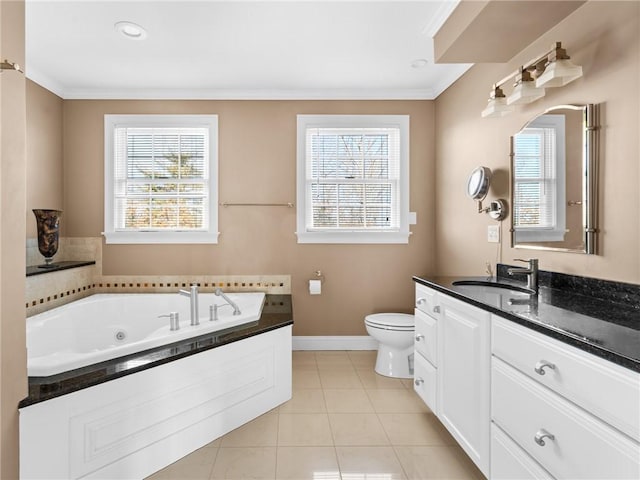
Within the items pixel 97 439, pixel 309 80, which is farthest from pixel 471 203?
pixel 97 439

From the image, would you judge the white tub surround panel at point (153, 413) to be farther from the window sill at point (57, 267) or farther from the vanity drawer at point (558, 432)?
the window sill at point (57, 267)

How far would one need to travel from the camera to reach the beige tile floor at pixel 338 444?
1807 mm

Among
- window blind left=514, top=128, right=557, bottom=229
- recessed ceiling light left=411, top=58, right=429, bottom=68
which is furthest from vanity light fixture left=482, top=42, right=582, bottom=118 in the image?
recessed ceiling light left=411, top=58, right=429, bottom=68

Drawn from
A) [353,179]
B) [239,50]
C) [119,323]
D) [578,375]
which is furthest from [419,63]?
[119,323]

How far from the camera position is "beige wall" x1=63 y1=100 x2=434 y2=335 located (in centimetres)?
346

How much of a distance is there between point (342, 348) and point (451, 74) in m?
2.58

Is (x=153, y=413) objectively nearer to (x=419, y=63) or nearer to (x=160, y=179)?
(x=160, y=179)

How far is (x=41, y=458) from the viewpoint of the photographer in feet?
4.66

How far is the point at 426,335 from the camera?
2.19 m

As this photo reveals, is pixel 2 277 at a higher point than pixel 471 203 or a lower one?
lower

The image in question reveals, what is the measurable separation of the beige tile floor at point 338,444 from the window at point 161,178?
1.82 m

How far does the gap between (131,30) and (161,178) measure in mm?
1339

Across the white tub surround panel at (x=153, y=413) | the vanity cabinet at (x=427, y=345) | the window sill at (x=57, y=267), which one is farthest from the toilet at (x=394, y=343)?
the window sill at (x=57, y=267)

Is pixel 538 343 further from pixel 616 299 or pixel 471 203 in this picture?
pixel 471 203
